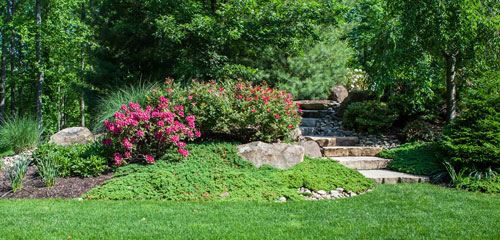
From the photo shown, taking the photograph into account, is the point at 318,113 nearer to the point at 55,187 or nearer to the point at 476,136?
the point at 476,136

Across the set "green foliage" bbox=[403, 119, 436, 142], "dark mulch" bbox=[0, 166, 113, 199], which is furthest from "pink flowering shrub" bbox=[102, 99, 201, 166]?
"green foliage" bbox=[403, 119, 436, 142]

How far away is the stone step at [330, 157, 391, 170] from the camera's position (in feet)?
21.0

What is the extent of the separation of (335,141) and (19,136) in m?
7.68

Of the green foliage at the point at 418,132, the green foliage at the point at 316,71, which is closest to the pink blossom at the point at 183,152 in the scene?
the green foliage at the point at 418,132

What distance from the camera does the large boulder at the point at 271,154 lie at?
5766 mm

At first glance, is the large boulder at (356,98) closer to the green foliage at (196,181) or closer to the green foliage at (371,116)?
the green foliage at (371,116)

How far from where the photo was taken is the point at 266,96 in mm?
6371

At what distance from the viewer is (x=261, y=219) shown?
3582mm

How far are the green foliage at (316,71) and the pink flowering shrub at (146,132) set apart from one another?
21.3ft

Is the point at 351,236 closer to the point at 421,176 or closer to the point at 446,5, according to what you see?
the point at 421,176

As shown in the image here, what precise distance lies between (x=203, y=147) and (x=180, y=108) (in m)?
0.83

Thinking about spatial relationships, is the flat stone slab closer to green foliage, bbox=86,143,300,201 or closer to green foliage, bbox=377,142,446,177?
green foliage, bbox=377,142,446,177

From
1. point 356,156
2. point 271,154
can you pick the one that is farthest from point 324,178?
point 356,156

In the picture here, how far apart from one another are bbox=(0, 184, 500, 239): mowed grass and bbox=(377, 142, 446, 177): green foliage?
1332 mm
